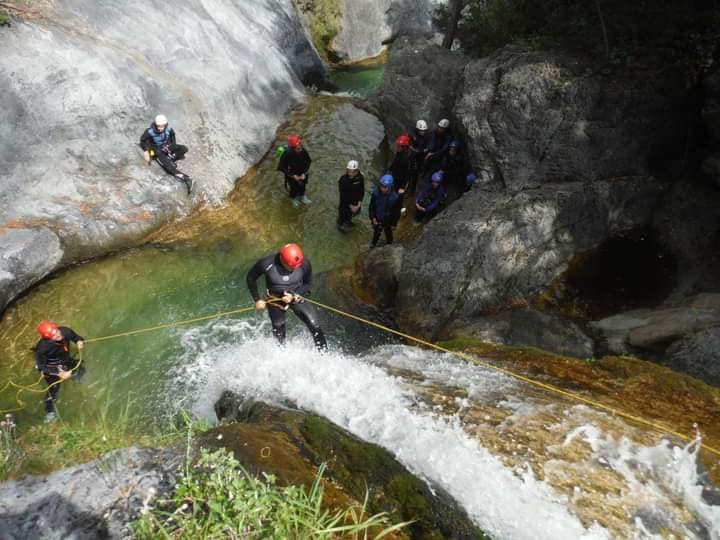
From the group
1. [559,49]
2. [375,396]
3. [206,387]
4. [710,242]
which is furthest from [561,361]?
[559,49]

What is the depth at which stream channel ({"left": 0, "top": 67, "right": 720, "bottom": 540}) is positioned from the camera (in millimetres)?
3855

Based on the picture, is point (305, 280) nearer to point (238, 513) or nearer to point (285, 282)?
point (285, 282)

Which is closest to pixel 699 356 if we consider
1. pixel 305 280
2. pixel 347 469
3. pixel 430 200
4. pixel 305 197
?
pixel 347 469

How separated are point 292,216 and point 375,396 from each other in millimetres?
6944

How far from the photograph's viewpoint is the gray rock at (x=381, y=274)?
9109 mm

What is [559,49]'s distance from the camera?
379 inches

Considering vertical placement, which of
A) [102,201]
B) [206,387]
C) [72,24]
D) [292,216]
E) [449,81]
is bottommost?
[206,387]

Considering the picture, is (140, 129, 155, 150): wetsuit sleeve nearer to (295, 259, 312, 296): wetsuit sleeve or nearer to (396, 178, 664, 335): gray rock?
(295, 259, 312, 296): wetsuit sleeve

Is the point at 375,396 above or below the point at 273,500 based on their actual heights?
below

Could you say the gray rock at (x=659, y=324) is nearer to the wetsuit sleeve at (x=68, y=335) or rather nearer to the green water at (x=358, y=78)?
the wetsuit sleeve at (x=68, y=335)

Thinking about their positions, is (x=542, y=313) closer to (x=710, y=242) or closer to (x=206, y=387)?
(x=710, y=242)

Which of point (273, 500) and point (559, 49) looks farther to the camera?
point (559, 49)

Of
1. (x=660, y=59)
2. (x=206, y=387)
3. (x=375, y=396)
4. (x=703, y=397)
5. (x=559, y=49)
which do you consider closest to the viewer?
(x=703, y=397)

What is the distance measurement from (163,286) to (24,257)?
2.47 metres
